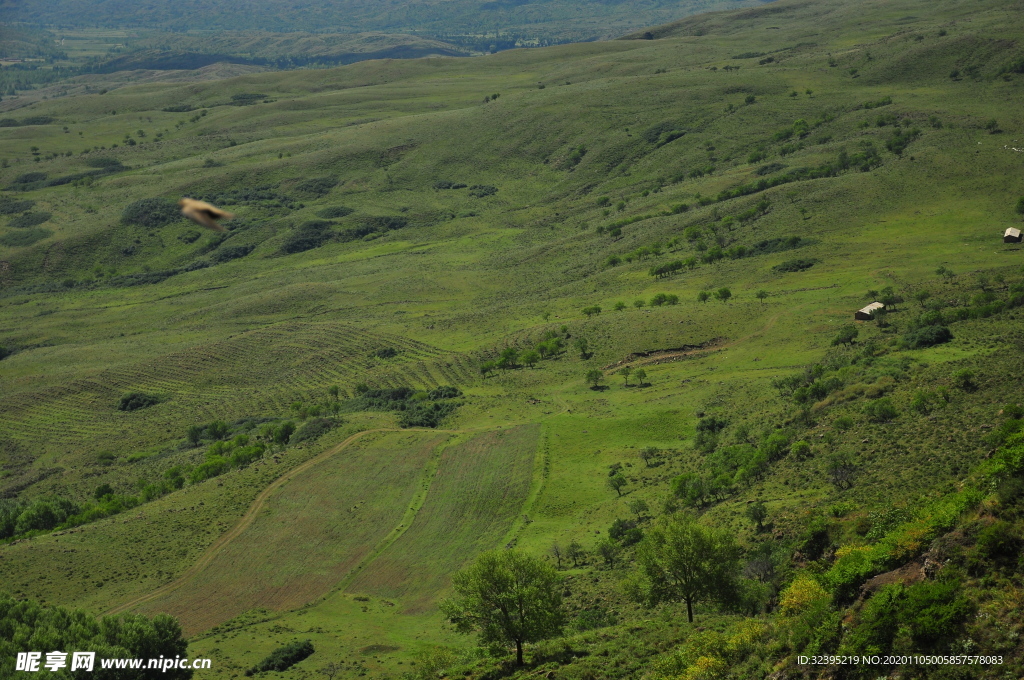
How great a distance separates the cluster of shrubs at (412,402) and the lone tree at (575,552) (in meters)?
33.4

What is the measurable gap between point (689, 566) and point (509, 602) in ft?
26.8

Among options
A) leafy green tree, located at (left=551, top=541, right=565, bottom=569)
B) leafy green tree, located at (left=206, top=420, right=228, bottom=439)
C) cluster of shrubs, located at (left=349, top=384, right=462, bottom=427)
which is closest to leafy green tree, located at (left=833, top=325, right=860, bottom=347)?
cluster of shrubs, located at (left=349, top=384, right=462, bottom=427)

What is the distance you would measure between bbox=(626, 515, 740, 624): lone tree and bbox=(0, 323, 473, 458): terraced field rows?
209 feet

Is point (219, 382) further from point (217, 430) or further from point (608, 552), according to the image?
point (608, 552)

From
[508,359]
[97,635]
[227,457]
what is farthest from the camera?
[508,359]

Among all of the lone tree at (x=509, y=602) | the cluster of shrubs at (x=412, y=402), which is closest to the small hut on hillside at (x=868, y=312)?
the cluster of shrubs at (x=412, y=402)

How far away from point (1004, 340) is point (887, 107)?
130581 mm

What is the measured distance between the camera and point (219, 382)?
119 metres

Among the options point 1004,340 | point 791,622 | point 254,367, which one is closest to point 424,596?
point 791,622

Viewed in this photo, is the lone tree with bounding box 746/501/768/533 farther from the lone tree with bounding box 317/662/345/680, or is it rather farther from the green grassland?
the lone tree with bounding box 317/662/345/680

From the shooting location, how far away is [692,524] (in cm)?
4231

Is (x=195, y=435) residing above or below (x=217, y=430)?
below

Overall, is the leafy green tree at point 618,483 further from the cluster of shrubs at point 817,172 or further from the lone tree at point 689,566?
the cluster of shrubs at point 817,172

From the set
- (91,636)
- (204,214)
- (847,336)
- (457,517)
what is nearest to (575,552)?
(457,517)
